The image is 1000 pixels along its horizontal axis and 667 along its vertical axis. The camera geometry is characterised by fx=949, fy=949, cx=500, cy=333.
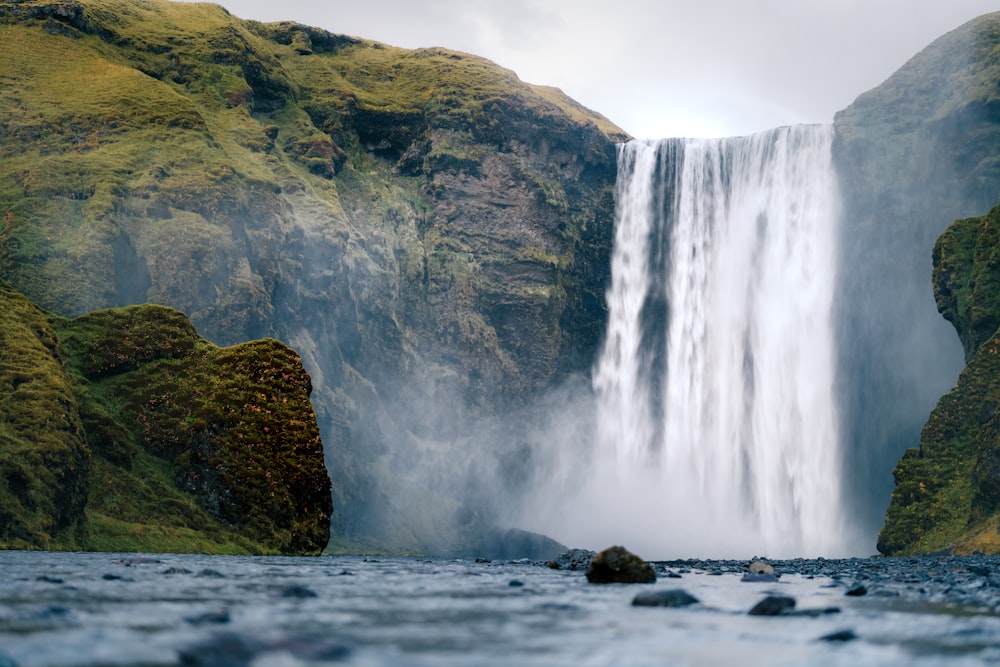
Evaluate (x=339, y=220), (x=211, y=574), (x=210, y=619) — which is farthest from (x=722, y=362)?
(x=210, y=619)

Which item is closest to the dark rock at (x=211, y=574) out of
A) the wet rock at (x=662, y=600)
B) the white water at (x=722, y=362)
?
the wet rock at (x=662, y=600)

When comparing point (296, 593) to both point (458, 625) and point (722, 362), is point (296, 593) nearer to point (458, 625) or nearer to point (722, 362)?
point (458, 625)

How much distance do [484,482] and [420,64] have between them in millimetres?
58111

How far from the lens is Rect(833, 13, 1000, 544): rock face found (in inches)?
3150

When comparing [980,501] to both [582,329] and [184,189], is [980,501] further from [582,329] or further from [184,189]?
[184,189]

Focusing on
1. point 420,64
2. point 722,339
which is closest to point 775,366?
point 722,339

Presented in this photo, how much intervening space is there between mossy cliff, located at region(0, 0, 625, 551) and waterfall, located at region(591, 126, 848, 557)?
6.46 m

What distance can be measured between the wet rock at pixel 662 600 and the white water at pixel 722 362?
63258mm

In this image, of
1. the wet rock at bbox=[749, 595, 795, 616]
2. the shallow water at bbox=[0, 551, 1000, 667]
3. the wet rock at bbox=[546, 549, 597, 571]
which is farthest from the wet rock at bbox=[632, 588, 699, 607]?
the wet rock at bbox=[546, 549, 597, 571]

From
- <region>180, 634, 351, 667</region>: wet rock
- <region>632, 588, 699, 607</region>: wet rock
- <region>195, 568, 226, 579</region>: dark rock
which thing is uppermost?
<region>632, 588, 699, 607</region>: wet rock

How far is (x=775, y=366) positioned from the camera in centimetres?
8256

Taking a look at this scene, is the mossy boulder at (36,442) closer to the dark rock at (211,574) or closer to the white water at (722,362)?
the dark rock at (211,574)

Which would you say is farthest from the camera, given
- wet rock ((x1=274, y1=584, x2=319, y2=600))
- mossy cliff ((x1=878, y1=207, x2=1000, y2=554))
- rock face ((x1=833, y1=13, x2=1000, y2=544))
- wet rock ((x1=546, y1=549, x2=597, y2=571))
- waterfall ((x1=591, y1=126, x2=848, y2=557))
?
rock face ((x1=833, y1=13, x2=1000, y2=544))

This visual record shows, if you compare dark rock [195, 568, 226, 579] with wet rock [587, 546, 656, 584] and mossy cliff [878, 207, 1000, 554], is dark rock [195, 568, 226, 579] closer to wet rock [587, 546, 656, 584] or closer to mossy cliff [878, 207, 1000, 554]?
wet rock [587, 546, 656, 584]
